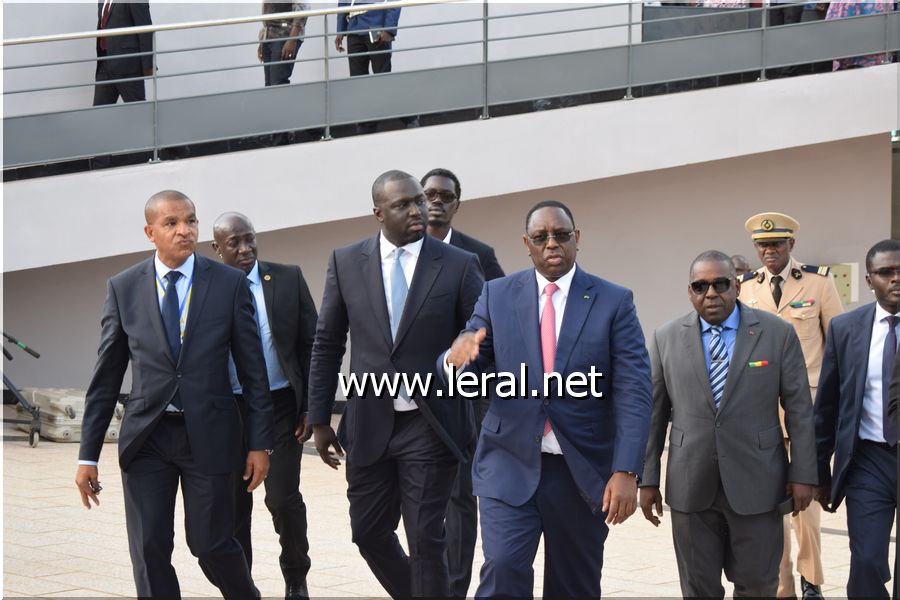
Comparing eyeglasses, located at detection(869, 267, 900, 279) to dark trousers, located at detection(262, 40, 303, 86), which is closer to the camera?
eyeglasses, located at detection(869, 267, 900, 279)

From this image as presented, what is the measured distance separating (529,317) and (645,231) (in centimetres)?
992

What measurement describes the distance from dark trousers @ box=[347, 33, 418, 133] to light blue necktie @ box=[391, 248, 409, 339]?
7239mm


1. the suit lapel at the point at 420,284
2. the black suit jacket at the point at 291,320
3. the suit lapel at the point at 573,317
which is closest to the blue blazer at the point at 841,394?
the suit lapel at the point at 573,317

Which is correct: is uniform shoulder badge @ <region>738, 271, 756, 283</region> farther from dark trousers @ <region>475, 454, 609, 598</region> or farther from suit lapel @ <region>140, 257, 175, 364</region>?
suit lapel @ <region>140, 257, 175, 364</region>

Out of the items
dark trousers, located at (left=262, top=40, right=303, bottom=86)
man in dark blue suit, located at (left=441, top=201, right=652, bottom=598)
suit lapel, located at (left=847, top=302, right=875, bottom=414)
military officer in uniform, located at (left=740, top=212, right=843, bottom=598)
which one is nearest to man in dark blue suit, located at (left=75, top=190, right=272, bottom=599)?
man in dark blue suit, located at (left=441, top=201, right=652, bottom=598)

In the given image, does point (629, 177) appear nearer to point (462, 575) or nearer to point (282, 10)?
point (282, 10)

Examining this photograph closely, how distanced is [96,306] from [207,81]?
2.88 metres

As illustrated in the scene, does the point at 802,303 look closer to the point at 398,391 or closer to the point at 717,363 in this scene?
the point at 717,363

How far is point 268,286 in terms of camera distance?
7102 mm

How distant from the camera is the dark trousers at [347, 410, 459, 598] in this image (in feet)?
18.9

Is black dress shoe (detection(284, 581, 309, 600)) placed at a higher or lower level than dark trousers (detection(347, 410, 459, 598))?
lower

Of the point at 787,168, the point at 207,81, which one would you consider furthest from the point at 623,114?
the point at 207,81

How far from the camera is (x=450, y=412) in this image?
19.3 feet

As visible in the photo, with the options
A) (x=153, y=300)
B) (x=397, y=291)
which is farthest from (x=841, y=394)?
(x=153, y=300)
